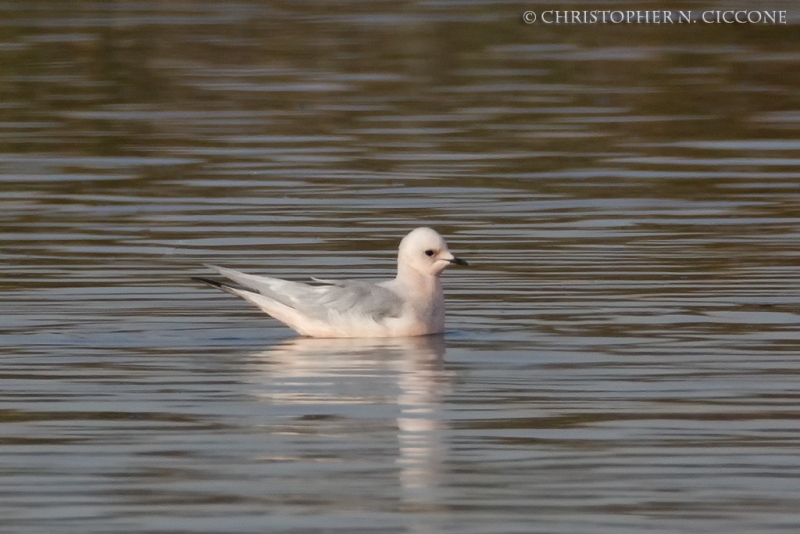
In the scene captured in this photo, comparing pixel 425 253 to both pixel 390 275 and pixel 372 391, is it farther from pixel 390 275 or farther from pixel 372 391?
pixel 372 391

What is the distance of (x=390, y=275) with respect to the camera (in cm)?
1457

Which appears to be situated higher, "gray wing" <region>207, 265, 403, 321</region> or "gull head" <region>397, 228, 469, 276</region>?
"gull head" <region>397, 228, 469, 276</region>

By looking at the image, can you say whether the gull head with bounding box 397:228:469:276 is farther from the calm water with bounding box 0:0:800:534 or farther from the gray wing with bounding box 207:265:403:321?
the calm water with bounding box 0:0:800:534

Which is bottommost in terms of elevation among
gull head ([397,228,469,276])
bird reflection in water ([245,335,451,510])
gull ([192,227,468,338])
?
bird reflection in water ([245,335,451,510])

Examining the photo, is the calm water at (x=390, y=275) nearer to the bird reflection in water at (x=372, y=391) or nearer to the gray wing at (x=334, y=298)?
the bird reflection in water at (x=372, y=391)

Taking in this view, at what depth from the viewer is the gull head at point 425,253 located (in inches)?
504

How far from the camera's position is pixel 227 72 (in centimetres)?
2864

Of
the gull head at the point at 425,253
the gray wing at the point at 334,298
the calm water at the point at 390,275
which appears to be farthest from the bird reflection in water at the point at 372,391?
the gull head at the point at 425,253

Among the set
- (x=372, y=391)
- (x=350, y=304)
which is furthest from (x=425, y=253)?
(x=372, y=391)

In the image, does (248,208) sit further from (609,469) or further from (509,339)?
(609,469)

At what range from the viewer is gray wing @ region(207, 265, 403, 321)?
12.5 metres

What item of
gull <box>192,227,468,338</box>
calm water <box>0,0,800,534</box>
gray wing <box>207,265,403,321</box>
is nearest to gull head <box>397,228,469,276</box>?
gull <box>192,227,468,338</box>

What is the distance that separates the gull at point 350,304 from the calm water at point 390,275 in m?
0.15

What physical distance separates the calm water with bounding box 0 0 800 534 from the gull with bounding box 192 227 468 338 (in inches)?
5.8
